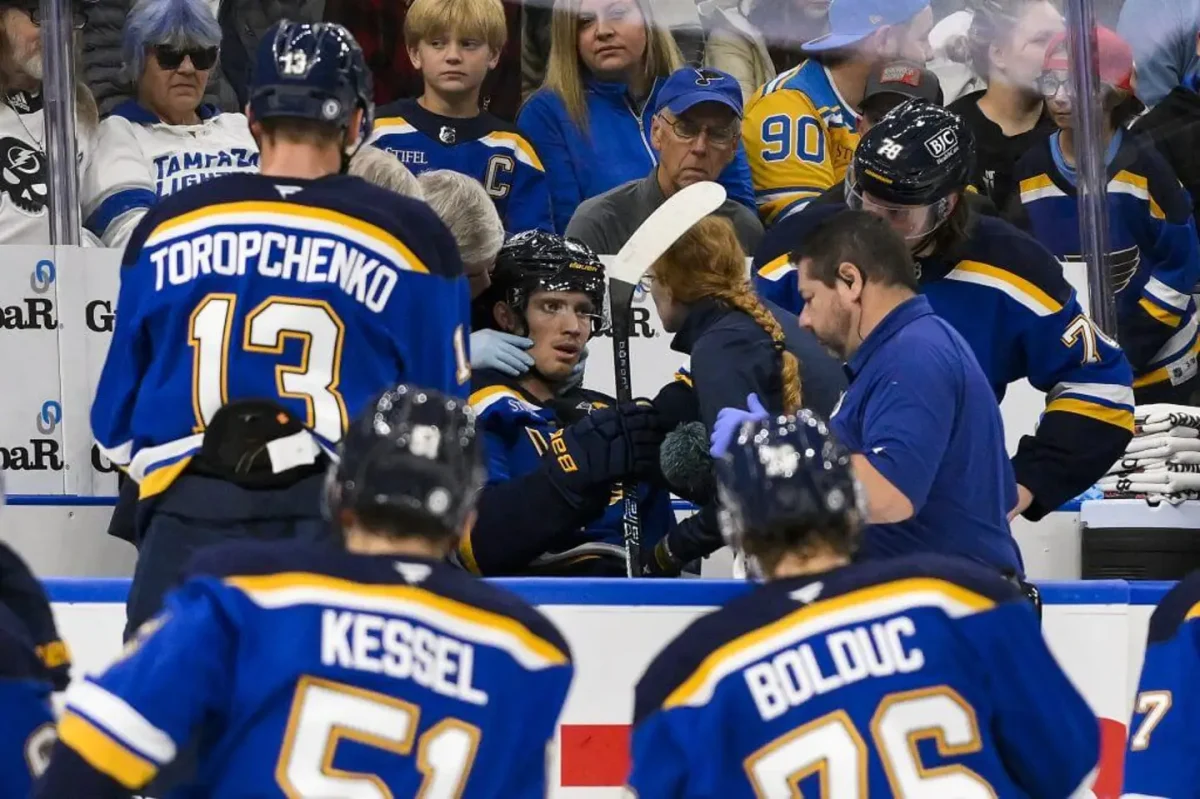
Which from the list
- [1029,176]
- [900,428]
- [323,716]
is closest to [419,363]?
[900,428]

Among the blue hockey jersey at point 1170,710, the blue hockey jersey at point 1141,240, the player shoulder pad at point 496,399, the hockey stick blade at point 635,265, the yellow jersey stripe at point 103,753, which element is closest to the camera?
the yellow jersey stripe at point 103,753

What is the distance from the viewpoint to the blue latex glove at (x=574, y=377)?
15.0 feet

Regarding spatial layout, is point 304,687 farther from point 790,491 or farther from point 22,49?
point 22,49

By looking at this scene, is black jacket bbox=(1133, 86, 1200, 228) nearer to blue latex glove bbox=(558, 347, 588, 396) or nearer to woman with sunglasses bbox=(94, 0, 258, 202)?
blue latex glove bbox=(558, 347, 588, 396)

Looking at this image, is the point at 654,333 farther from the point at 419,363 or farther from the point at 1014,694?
the point at 1014,694

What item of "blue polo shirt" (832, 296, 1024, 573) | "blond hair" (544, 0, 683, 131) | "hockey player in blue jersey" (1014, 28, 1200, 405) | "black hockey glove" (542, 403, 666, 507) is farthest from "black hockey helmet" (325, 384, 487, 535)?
"hockey player in blue jersey" (1014, 28, 1200, 405)

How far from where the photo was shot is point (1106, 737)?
4.33 m

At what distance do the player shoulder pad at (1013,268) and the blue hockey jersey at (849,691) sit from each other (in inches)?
76.9

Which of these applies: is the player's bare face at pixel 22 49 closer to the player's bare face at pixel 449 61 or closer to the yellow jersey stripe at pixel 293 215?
the player's bare face at pixel 449 61

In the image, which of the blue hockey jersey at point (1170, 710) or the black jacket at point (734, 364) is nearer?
the blue hockey jersey at point (1170, 710)

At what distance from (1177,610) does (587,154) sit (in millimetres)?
2684

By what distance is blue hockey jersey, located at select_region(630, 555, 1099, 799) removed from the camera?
2.55m

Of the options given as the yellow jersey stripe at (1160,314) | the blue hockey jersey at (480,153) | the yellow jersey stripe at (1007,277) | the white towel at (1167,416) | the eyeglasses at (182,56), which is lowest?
the white towel at (1167,416)

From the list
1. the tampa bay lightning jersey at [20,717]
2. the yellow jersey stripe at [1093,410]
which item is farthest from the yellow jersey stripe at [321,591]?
the yellow jersey stripe at [1093,410]
